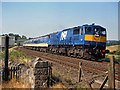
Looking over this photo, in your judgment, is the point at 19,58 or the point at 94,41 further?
the point at 19,58

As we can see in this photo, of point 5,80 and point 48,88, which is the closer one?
point 48,88

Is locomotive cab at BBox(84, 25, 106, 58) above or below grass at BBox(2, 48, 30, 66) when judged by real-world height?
above

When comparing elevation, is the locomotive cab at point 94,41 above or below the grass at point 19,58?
above

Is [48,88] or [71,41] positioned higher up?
[71,41]

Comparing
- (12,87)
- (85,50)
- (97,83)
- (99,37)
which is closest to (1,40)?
(12,87)

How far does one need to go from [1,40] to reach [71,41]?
11086 millimetres

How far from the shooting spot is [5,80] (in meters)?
7.37

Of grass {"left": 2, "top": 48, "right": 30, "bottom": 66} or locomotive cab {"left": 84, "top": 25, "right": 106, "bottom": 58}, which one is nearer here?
grass {"left": 2, "top": 48, "right": 30, "bottom": 66}

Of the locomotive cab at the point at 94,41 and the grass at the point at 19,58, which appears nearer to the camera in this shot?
the grass at the point at 19,58

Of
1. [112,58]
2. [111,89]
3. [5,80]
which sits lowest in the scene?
[5,80]

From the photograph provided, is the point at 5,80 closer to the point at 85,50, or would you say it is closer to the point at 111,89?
the point at 111,89

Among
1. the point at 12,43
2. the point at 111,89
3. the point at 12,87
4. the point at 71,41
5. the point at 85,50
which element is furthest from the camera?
the point at 71,41

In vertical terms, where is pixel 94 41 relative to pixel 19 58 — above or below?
above

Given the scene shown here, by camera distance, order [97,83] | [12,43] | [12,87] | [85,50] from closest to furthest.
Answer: [97,83]
[12,87]
[12,43]
[85,50]
